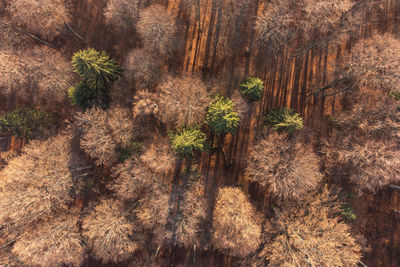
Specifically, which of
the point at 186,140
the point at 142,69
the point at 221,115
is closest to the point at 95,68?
the point at 142,69

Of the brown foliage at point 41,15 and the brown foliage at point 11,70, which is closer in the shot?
the brown foliage at point 41,15

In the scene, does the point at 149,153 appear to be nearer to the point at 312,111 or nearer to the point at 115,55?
the point at 115,55

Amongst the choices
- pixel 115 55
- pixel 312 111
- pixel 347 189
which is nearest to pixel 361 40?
pixel 312 111

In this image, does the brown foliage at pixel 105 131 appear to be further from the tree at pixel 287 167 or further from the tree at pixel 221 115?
the tree at pixel 287 167

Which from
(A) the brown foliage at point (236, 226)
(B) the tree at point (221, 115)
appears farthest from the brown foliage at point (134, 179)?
(A) the brown foliage at point (236, 226)

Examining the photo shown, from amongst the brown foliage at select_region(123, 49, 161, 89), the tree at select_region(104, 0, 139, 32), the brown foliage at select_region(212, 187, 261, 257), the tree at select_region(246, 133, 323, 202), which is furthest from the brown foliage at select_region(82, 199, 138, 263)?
the tree at select_region(104, 0, 139, 32)
